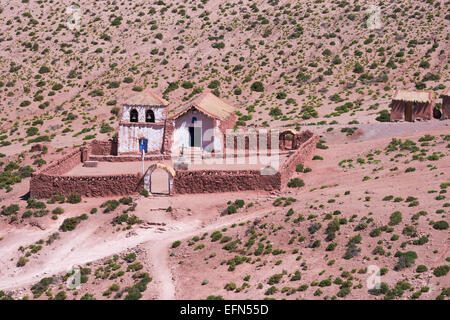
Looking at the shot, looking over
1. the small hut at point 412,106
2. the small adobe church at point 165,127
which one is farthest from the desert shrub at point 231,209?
the small hut at point 412,106

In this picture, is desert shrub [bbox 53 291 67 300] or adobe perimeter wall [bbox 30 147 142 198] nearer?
desert shrub [bbox 53 291 67 300]

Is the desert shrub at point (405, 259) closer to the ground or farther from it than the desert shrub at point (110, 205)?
closer to the ground

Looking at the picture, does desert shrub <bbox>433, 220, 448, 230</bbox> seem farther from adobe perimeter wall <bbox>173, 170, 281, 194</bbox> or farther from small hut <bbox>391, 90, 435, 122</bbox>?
small hut <bbox>391, 90, 435, 122</bbox>

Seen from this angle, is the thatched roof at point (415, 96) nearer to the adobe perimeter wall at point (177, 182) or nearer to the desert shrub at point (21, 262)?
the adobe perimeter wall at point (177, 182)

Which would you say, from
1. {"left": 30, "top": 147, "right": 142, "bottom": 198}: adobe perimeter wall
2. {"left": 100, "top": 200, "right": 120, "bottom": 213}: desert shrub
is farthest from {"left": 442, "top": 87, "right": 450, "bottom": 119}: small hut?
{"left": 100, "top": 200, "right": 120, "bottom": 213}: desert shrub

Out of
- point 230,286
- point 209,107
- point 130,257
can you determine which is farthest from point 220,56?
point 230,286

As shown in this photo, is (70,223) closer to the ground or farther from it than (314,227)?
closer to the ground

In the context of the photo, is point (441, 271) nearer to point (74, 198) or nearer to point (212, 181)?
point (212, 181)
